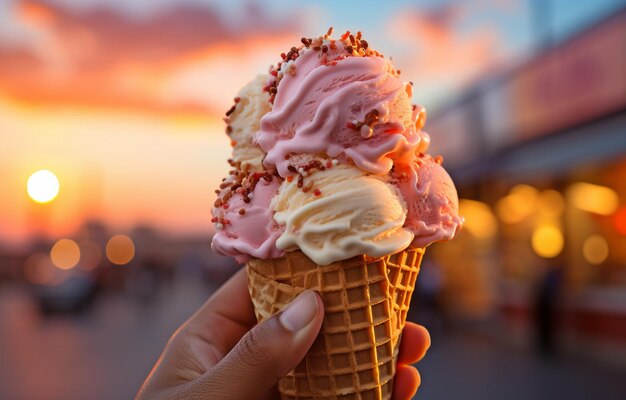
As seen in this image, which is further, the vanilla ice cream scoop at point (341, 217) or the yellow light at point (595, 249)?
the yellow light at point (595, 249)

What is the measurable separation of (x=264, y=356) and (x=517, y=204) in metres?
12.4

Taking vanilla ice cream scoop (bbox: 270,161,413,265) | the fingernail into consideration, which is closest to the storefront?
vanilla ice cream scoop (bbox: 270,161,413,265)

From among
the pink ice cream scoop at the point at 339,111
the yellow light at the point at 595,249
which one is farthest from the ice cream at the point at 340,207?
the yellow light at the point at 595,249

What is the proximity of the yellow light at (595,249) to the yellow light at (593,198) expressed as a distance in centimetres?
51

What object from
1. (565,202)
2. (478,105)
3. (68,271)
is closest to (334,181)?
(565,202)

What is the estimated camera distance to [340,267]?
2414 mm

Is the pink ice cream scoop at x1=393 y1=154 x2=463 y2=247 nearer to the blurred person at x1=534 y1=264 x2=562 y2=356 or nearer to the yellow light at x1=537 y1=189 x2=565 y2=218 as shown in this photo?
the blurred person at x1=534 y1=264 x2=562 y2=356

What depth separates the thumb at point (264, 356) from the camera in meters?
2.28

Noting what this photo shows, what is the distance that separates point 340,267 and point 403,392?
0.82m

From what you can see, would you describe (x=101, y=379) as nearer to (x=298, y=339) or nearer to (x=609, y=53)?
(x=298, y=339)

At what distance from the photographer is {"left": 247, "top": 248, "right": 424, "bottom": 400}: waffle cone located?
8.04 ft

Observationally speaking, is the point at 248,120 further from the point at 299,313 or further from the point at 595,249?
the point at 595,249

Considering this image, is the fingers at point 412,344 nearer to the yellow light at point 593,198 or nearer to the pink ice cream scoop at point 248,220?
the pink ice cream scoop at point 248,220

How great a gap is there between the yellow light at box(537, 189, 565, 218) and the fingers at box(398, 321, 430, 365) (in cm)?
990
